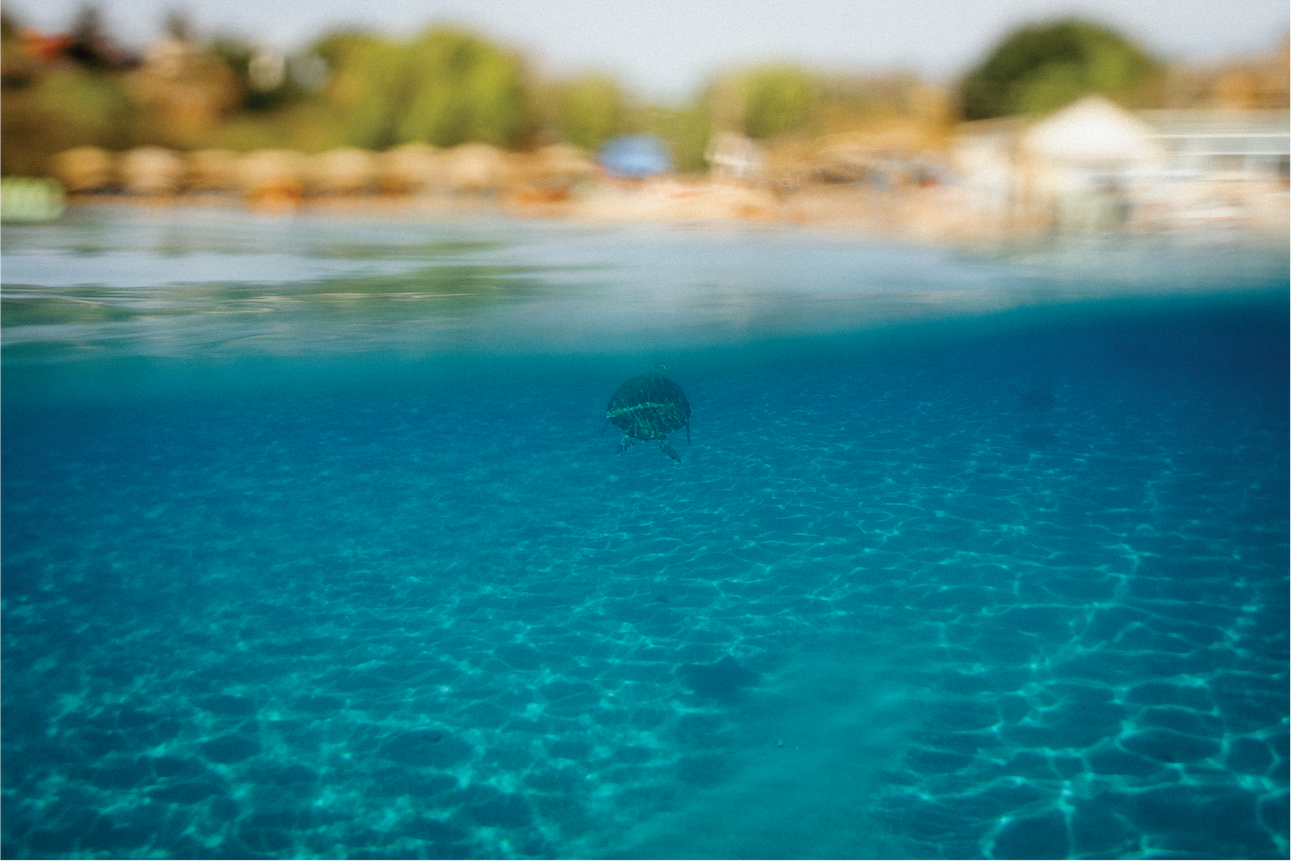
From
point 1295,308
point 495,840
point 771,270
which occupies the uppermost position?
point 771,270

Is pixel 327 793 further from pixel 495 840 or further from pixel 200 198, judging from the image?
pixel 200 198

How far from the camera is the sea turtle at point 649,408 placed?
15.4 meters

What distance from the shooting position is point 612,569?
11750 mm

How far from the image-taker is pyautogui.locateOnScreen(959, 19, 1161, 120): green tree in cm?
4116

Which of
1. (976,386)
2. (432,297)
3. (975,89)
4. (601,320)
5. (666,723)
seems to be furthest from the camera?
(975,89)

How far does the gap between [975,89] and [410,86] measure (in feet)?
111

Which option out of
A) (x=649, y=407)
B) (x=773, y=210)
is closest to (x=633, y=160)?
(x=773, y=210)

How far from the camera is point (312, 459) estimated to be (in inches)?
914

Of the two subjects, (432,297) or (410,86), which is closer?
(432,297)

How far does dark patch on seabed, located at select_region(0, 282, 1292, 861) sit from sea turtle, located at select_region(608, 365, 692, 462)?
1.07m

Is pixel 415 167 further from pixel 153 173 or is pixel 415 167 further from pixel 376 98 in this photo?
pixel 376 98

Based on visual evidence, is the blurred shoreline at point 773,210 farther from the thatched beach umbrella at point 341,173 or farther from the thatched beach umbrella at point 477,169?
the thatched beach umbrella at point 477,169

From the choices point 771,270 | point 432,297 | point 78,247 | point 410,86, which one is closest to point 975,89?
point 410,86

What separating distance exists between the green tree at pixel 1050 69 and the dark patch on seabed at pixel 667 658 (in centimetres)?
2875
